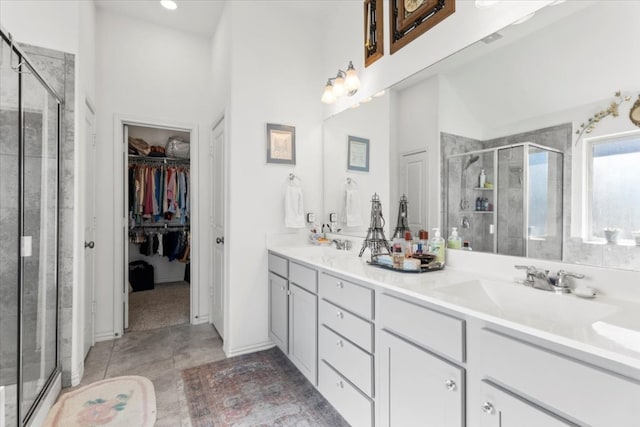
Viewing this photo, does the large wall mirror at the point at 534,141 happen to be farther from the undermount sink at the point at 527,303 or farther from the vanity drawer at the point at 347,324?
the vanity drawer at the point at 347,324

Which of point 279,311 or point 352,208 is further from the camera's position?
point 352,208

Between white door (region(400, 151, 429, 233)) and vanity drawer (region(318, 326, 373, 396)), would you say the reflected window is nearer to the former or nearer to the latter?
white door (region(400, 151, 429, 233))

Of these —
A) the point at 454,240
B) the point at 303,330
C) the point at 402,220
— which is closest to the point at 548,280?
the point at 454,240

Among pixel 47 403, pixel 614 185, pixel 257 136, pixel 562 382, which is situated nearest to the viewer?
pixel 562 382

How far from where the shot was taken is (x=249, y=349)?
8.64 ft

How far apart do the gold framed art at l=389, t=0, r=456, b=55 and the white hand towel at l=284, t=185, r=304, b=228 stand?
Result: 4.30 ft

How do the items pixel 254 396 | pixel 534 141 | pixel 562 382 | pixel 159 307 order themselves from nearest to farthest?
pixel 562 382
pixel 534 141
pixel 254 396
pixel 159 307

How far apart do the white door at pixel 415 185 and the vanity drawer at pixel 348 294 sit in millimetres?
623

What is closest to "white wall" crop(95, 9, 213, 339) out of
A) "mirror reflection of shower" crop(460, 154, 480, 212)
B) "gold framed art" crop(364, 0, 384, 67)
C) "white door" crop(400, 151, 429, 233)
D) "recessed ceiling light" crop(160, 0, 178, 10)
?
"recessed ceiling light" crop(160, 0, 178, 10)

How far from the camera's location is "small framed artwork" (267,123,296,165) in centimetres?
269

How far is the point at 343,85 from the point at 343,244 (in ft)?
4.20

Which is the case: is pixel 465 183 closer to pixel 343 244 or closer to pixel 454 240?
pixel 454 240

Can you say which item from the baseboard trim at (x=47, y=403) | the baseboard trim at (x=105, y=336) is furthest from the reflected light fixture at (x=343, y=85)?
the baseboard trim at (x=105, y=336)

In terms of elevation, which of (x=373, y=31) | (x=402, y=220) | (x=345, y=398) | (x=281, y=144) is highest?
(x=373, y=31)
